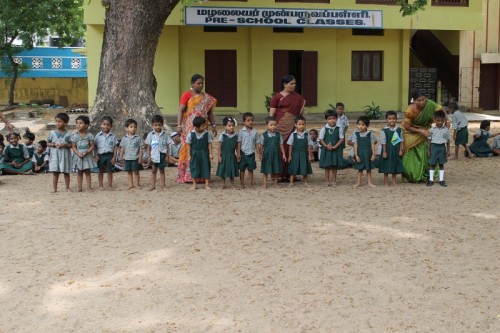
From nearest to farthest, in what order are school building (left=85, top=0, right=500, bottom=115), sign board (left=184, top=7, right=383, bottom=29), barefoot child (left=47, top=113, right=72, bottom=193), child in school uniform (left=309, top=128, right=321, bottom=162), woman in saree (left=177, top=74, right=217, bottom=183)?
1. barefoot child (left=47, top=113, right=72, bottom=193)
2. woman in saree (left=177, top=74, right=217, bottom=183)
3. child in school uniform (left=309, top=128, right=321, bottom=162)
4. sign board (left=184, top=7, right=383, bottom=29)
5. school building (left=85, top=0, right=500, bottom=115)

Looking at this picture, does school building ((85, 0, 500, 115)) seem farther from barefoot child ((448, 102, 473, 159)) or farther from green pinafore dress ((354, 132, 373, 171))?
green pinafore dress ((354, 132, 373, 171))

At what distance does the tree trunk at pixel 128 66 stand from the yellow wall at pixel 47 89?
16.9 metres

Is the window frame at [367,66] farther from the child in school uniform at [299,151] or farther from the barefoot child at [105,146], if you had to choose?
the barefoot child at [105,146]

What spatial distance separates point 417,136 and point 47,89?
855 inches

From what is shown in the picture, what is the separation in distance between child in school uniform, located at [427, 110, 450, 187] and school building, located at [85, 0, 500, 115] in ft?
38.5

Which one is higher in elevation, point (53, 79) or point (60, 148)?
point (53, 79)

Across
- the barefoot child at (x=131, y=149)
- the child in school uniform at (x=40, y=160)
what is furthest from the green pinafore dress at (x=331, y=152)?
the child in school uniform at (x=40, y=160)

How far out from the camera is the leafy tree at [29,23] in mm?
24875

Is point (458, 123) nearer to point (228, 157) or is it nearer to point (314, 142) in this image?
point (314, 142)

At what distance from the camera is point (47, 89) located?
28703mm

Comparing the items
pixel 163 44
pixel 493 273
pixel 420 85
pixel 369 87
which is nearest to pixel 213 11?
pixel 163 44

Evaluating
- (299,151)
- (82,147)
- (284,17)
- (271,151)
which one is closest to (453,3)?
(284,17)

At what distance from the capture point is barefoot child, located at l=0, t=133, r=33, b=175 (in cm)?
1123

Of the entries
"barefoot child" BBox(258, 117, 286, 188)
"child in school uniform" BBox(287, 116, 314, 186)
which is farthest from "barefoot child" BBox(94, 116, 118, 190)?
"child in school uniform" BBox(287, 116, 314, 186)
